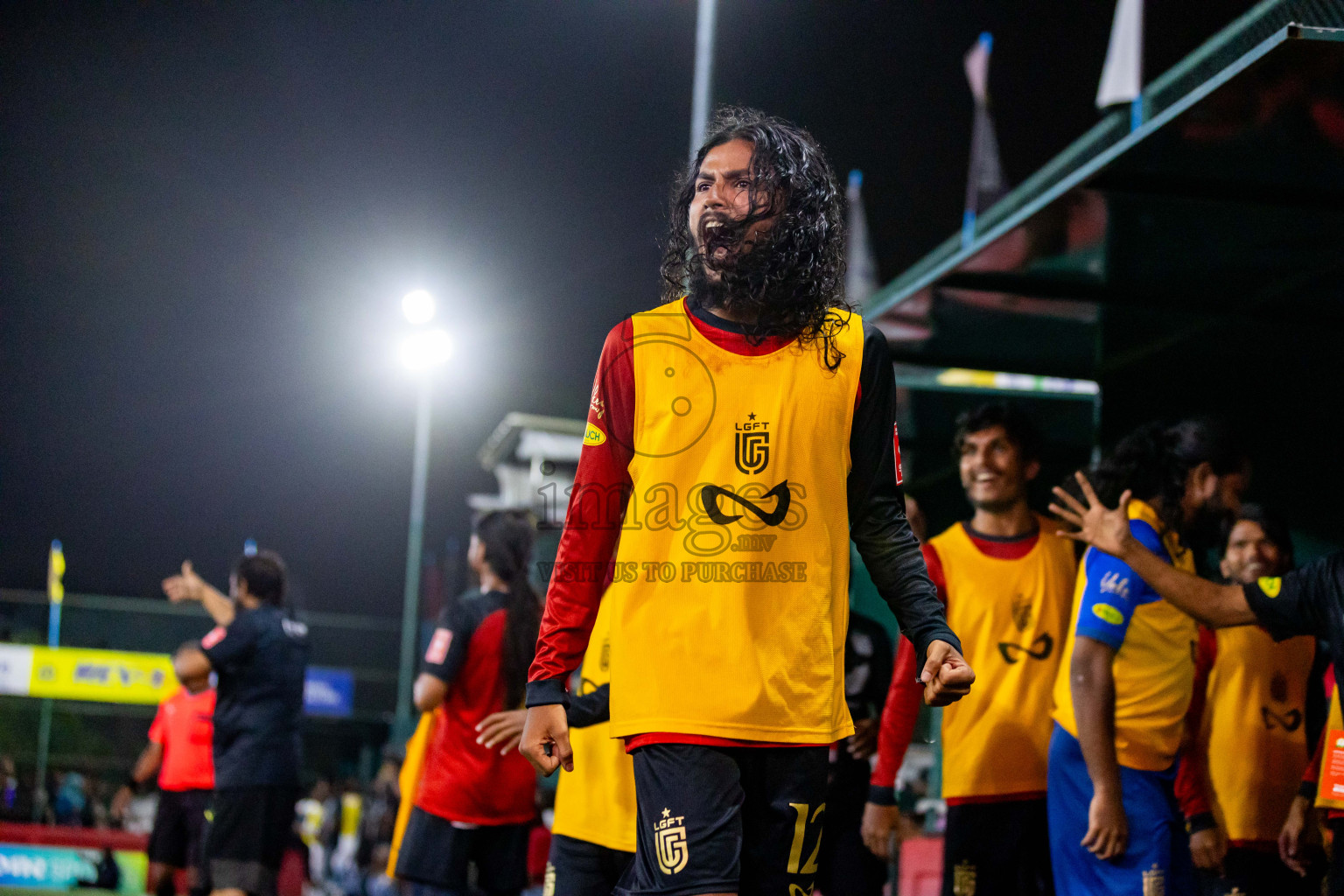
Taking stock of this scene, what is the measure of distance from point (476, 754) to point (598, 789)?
1.75 meters

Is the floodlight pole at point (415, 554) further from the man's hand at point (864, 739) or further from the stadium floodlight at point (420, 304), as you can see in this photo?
the man's hand at point (864, 739)

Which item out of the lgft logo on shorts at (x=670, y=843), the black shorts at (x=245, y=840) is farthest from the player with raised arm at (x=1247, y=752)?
the black shorts at (x=245, y=840)

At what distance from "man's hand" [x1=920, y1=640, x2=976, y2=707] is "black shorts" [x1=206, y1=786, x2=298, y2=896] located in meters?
5.90

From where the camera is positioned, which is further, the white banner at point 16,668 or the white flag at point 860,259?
the white banner at point 16,668

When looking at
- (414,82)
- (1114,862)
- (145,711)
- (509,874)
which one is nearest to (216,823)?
(509,874)

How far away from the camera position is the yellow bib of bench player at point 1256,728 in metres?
5.03

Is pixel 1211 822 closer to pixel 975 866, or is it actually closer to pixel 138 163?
pixel 975 866

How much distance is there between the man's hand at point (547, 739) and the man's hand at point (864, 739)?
120 inches

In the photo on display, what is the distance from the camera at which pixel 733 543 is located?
2391 millimetres

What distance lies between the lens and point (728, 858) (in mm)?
2166

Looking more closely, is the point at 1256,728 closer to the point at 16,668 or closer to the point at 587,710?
the point at 587,710

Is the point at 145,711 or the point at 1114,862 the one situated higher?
the point at 1114,862

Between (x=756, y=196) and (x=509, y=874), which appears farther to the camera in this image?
(x=509, y=874)

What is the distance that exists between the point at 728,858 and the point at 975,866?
10.2ft
